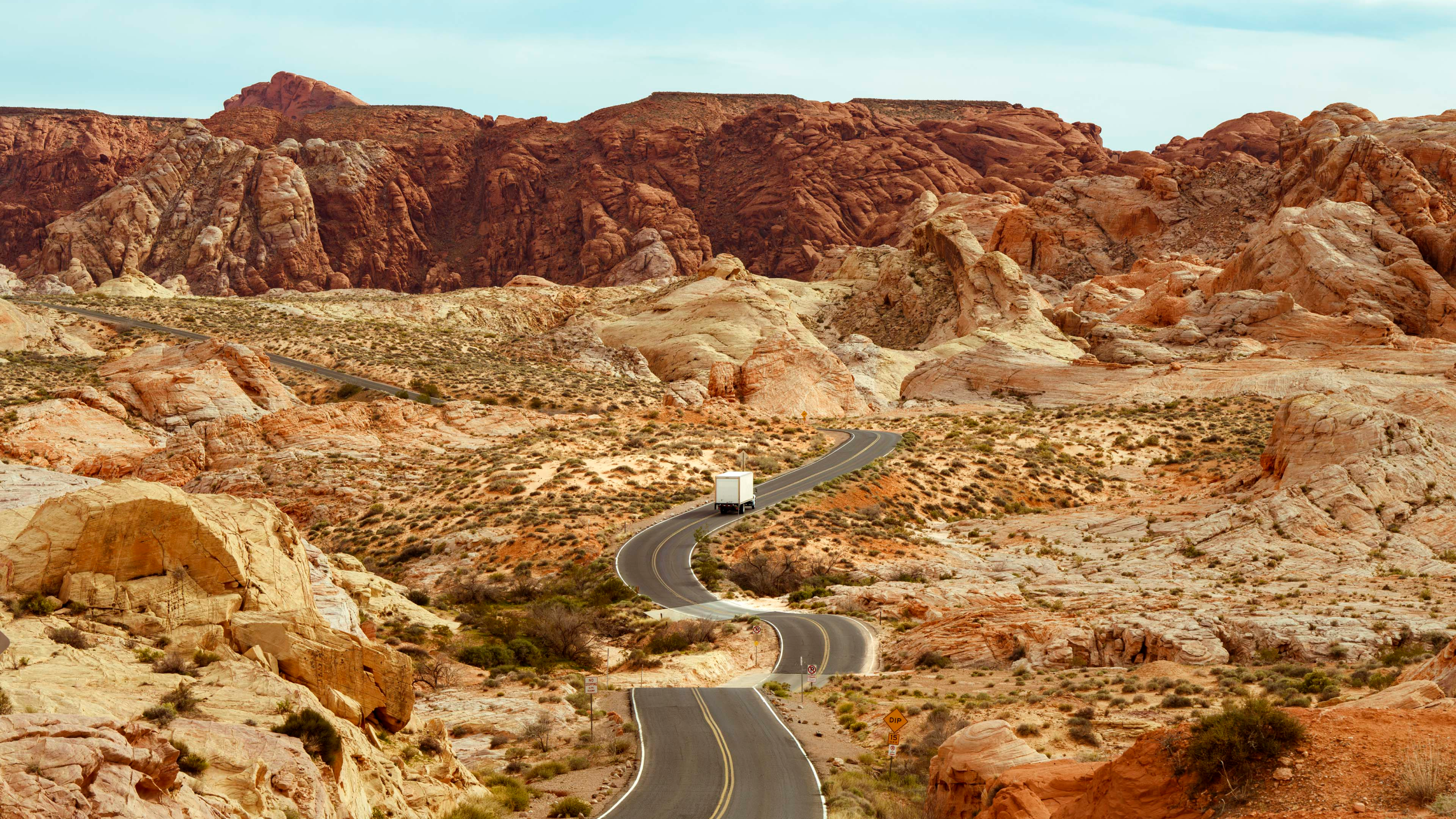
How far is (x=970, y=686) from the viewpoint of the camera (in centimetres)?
2775

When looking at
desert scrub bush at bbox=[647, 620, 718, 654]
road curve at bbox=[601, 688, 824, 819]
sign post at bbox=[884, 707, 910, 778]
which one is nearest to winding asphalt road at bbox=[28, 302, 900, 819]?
road curve at bbox=[601, 688, 824, 819]

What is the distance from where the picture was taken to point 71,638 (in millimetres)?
14938

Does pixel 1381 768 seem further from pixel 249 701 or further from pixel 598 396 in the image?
pixel 598 396

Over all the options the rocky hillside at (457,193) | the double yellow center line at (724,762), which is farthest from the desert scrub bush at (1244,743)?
the rocky hillside at (457,193)

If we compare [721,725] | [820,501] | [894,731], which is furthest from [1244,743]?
[820,501]

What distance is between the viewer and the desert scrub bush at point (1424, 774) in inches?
418

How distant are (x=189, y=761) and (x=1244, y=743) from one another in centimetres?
1213

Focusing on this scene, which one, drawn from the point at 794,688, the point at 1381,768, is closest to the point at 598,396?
the point at 794,688

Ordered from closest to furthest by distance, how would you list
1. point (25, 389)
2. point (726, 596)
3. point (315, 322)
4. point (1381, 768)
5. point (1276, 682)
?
1. point (1381, 768)
2. point (1276, 682)
3. point (726, 596)
4. point (25, 389)
5. point (315, 322)

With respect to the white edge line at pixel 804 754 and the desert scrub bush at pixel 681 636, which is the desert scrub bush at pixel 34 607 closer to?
the white edge line at pixel 804 754

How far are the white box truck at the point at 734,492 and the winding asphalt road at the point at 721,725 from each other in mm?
4416

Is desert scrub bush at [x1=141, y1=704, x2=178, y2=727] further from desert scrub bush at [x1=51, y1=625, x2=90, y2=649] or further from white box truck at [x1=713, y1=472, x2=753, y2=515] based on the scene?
white box truck at [x1=713, y1=472, x2=753, y2=515]

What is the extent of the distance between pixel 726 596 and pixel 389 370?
41037 mm

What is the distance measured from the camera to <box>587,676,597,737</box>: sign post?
23.7 meters
